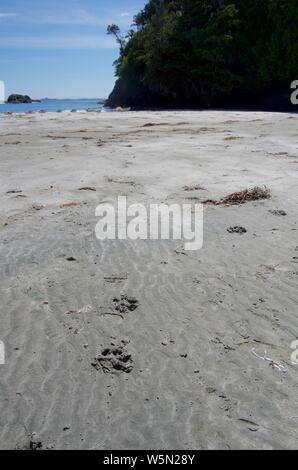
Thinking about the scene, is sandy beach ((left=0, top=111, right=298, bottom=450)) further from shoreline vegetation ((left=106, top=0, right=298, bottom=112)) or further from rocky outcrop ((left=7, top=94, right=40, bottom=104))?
rocky outcrop ((left=7, top=94, right=40, bottom=104))

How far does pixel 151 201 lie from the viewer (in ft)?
22.7

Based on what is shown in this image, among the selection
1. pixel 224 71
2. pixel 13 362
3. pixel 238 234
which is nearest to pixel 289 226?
pixel 238 234

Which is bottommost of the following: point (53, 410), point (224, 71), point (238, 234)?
point (53, 410)

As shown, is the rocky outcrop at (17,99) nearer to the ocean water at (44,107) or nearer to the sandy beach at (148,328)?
the ocean water at (44,107)

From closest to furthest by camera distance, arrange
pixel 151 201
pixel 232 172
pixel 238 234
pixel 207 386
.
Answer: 1. pixel 207 386
2. pixel 238 234
3. pixel 151 201
4. pixel 232 172

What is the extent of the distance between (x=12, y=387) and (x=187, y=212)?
3.92 m

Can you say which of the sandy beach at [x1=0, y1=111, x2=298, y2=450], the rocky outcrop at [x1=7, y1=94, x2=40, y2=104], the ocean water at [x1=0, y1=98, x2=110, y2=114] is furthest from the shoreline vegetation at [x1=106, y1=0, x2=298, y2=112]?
the rocky outcrop at [x1=7, y1=94, x2=40, y2=104]

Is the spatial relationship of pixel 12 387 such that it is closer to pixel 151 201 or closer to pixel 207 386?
pixel 207 386

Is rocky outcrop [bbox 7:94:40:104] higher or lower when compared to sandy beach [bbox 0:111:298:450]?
higher

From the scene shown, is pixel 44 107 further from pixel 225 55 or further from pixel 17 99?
→ pixel 17 99

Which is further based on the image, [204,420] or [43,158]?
[43,158]

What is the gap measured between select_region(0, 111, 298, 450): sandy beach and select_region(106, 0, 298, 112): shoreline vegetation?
1371 inches

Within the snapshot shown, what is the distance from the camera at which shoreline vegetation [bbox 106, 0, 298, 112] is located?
3878 centimetres

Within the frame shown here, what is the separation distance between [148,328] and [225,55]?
41782 millimetres
